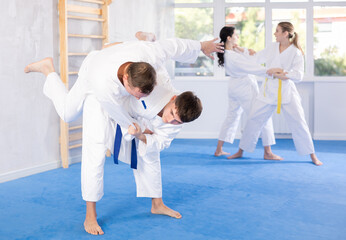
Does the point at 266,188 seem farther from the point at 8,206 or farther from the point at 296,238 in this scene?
the point at 8,206

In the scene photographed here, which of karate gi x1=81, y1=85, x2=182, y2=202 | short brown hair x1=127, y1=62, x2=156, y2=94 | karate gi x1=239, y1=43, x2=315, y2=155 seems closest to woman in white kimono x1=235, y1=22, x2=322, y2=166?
karate gi x1=239, y1=43, x2=315, y2=155

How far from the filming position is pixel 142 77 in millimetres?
2154

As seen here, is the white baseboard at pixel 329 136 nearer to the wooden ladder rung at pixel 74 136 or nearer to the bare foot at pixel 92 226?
the wooden ladder rung at pixel 74 136

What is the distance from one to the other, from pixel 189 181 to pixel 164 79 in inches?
54.5

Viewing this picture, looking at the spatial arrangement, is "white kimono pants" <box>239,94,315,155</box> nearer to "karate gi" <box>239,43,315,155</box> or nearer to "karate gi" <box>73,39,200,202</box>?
"karate gi" <box>239,43,315,155</box>

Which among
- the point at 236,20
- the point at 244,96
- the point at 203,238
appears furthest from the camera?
the point at 236,20

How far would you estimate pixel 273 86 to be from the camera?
436 cm

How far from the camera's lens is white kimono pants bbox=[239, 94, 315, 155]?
4293 millimetres

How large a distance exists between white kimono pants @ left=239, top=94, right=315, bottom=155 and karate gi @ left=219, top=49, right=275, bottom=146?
6.9 inches

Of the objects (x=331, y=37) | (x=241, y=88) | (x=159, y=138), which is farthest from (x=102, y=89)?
(x=331, y=37)

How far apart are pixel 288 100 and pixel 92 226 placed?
249cm

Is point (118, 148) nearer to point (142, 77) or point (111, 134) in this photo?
point (111, 134)

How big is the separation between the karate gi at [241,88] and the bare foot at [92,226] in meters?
2.34

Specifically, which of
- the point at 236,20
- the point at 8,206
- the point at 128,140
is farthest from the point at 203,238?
the point at 236,20
